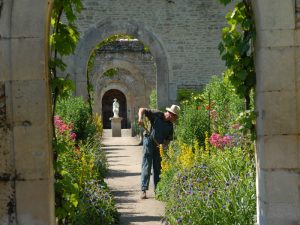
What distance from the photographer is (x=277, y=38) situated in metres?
4.35

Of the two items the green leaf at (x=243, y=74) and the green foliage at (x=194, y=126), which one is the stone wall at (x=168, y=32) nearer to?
the green foliage at (x=194, y=126)

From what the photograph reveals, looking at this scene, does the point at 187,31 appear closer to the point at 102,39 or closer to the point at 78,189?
the point at 102,39

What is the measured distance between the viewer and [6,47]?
4.25 meters

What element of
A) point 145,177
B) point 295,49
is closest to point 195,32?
point 145,177

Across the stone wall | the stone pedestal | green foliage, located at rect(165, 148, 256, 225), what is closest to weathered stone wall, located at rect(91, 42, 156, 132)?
the stone pedestal

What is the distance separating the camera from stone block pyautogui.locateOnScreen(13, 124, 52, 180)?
14.1 feet

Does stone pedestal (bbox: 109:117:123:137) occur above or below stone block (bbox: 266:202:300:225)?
above

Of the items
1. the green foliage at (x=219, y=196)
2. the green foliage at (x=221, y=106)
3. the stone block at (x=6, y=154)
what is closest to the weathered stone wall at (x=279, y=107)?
the green foliage at (x=219, y=196)

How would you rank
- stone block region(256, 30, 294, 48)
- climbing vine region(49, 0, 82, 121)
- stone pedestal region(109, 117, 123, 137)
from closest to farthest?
1. stone block region(256, 30, 294, 48)
2. climbing vine region(49, 0, 82, 121)
3. stone pedestal region(109, 117, 123, 137)

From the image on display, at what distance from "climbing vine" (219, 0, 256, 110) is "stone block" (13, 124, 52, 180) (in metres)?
1.63

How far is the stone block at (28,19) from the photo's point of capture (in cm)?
423

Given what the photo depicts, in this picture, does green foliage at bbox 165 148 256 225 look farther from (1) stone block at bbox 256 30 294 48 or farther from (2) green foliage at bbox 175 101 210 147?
(2) green foliage at bbox 175 101 210 147

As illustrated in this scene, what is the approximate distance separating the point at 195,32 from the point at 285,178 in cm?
1173

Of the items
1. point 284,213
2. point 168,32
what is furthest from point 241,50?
point 168,32
